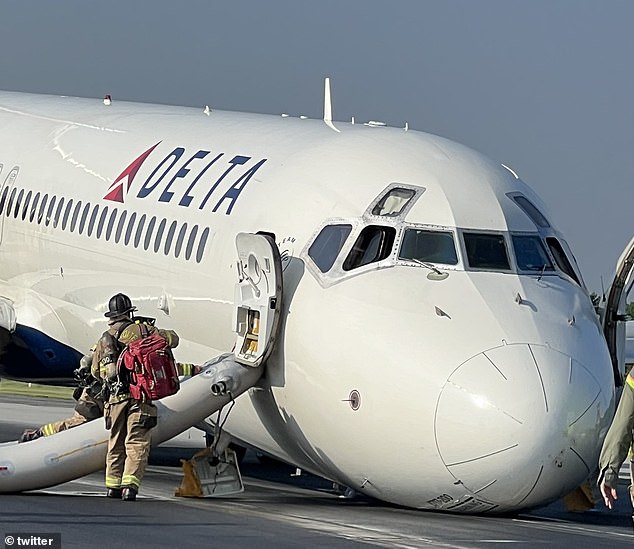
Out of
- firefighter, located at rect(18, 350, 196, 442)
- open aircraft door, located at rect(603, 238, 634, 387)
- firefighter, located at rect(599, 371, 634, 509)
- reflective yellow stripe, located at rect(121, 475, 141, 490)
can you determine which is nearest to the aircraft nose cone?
open aircraft door, located at rect(603, 238, 634, 387)

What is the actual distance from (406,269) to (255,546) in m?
4.11

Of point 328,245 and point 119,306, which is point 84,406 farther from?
point 328,245

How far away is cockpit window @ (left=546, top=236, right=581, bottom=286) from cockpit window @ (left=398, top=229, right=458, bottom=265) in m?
1.32

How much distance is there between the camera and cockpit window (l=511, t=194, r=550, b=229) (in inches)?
733

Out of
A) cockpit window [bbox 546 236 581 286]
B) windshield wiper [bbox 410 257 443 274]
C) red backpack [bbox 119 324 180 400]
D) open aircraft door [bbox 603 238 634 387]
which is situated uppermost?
cockpit window [bbox 546 236 581 286]

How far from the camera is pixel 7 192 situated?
88.0 ft

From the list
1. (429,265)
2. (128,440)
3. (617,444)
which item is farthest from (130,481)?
(617,444)

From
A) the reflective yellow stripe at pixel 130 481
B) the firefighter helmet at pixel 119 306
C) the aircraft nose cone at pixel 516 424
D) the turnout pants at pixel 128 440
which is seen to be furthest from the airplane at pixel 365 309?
the firefighter helmet at pixel 119 306

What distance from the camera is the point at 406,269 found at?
57.5 feet

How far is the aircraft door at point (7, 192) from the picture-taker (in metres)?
26.7

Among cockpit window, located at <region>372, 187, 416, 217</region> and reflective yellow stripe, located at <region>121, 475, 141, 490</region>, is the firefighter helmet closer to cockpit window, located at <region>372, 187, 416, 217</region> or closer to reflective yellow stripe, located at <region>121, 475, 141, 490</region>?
reflective yellow stripe, located at <region>121, 475, 141, 490</region>

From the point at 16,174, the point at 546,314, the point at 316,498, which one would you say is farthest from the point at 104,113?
the point at 546,314

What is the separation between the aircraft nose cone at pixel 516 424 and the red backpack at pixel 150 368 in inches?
135

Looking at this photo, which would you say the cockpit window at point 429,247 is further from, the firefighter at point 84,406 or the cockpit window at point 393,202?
the firefighter at point 84,406
